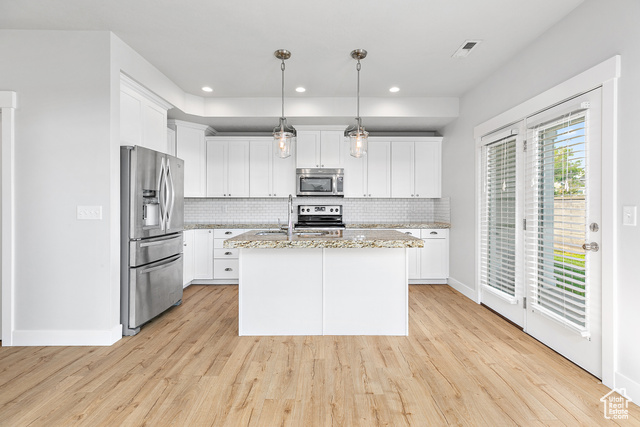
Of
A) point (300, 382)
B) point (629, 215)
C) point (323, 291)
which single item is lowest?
point (300, 382)

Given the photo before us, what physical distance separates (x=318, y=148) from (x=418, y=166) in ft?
5.27

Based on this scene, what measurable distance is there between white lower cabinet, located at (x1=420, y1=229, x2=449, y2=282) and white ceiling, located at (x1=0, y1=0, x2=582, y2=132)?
216 centimetres

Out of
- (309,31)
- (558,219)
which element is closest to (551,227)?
(558,219)

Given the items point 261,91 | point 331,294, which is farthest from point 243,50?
point 331,294

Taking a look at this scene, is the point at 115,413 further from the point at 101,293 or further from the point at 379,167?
the point at 379,167

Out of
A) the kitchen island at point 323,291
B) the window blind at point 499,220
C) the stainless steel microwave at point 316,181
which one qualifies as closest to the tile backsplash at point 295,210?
the stainless steel microwave at point 316,181

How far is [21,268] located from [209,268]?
2314 mm

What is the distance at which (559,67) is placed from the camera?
261cm

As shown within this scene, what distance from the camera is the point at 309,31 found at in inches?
110

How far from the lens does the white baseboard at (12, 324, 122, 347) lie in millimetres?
2744

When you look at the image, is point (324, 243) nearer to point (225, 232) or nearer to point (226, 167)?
point (225, 232)

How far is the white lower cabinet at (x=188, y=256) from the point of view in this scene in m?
4.59

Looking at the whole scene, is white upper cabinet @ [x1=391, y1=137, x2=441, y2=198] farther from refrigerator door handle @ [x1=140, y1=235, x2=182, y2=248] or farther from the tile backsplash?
refrigerator door handle @ [x1=140, y1=235, x2=182, y2=248]

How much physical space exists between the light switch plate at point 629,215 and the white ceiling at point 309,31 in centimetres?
154
